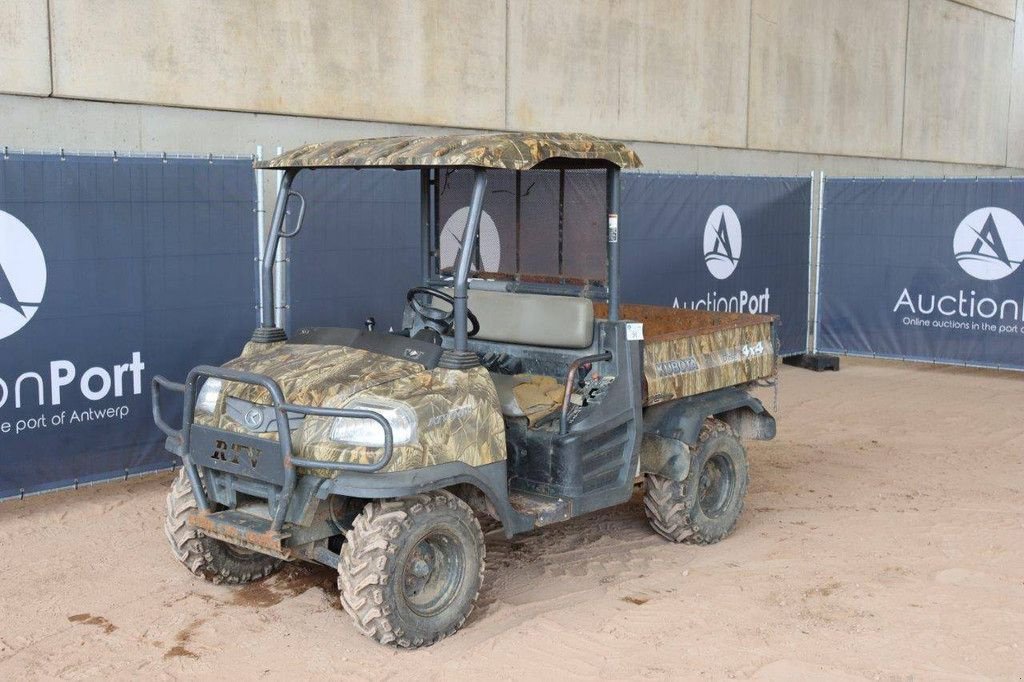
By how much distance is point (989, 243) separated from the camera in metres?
12.2

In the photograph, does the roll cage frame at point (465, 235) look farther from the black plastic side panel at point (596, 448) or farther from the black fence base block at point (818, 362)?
the black fence base block at point (818, 362)

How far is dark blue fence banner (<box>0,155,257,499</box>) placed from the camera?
693 centimetres

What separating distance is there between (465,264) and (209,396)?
142 cm

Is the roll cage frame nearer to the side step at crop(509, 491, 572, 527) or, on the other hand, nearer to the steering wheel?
the steering wheel

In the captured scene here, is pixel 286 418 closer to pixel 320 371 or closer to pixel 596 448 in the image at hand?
pixel 320 371

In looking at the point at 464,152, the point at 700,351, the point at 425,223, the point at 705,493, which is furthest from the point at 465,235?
the point at 705,493

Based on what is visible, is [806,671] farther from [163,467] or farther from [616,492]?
[163,467]

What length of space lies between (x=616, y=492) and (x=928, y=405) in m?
6.41

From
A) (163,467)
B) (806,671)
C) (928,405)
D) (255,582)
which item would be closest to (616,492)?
(806,671)

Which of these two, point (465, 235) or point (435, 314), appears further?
point (435, 314)

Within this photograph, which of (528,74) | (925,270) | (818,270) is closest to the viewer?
(528,74)

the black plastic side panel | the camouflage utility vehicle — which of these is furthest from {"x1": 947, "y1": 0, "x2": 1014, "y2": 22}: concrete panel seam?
the black plastic side panel

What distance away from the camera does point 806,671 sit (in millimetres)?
4785

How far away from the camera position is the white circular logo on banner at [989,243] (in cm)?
1195
